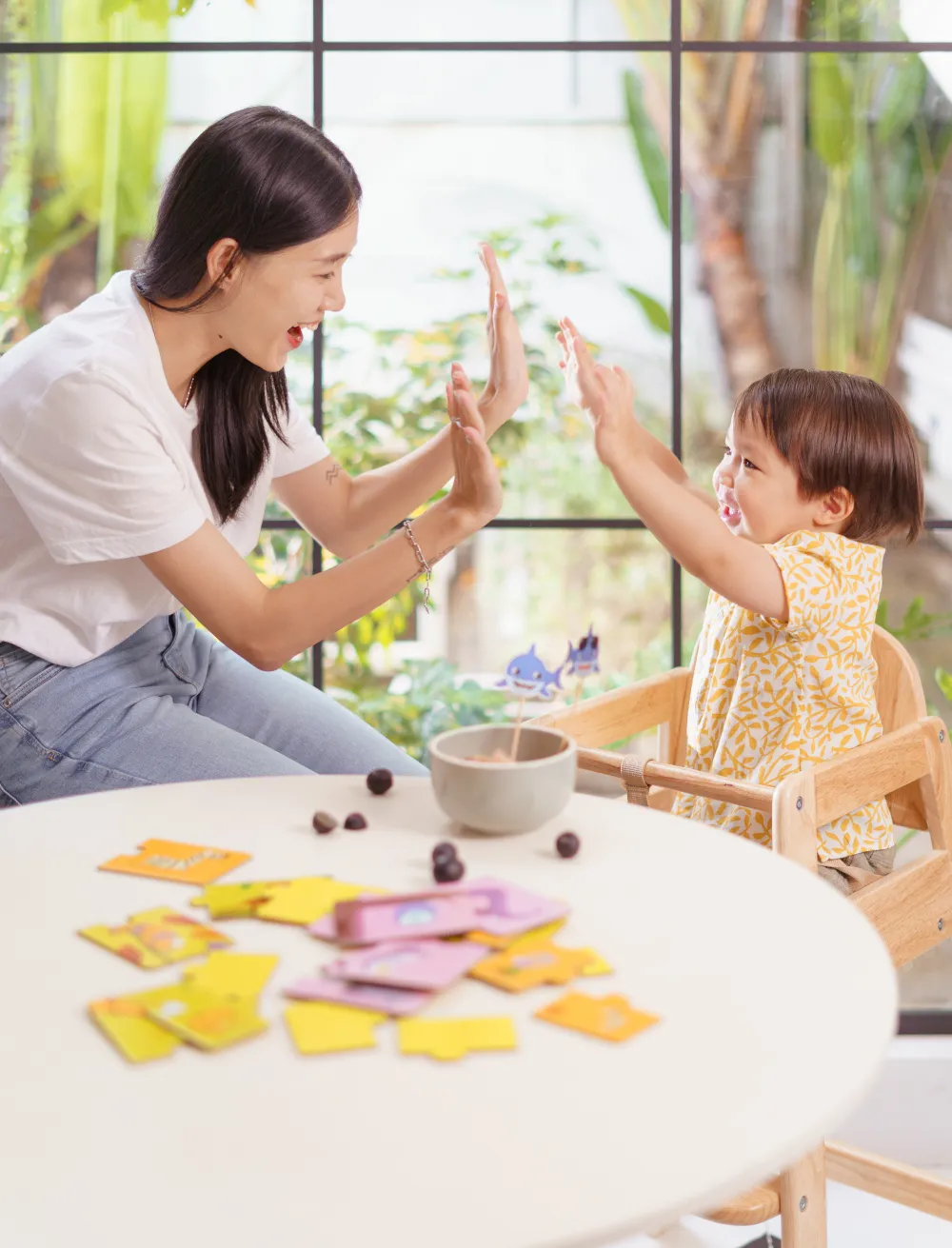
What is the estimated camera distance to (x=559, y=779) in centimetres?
103

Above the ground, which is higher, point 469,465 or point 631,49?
point 631,49

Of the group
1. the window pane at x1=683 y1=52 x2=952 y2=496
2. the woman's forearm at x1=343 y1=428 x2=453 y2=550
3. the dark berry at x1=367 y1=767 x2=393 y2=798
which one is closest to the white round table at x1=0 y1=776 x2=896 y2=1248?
the dark berry at x1=367 y1=767 x2=393 y2=798

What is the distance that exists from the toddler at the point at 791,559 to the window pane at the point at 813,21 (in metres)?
0.88

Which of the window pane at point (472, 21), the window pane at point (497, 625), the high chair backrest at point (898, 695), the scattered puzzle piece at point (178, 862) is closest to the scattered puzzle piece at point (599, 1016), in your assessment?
the scattered puzzle piece at point (178, 862)

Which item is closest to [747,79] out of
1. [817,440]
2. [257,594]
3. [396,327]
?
[396,327]

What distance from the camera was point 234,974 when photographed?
2.59ft

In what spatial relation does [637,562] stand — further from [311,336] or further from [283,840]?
[283,840]

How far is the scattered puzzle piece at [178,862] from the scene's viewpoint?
954mm

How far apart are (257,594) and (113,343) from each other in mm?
377

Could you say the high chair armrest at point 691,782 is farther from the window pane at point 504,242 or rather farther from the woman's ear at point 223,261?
the window pane at point 504,242

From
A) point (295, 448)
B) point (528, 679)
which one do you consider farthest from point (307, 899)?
point (295, 448)

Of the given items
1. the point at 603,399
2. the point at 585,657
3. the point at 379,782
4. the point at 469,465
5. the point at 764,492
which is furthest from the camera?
the point at 764,492

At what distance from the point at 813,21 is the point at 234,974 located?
83.1 inches

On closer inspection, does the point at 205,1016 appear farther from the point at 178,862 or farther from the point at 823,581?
the point at 823,581
